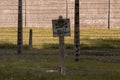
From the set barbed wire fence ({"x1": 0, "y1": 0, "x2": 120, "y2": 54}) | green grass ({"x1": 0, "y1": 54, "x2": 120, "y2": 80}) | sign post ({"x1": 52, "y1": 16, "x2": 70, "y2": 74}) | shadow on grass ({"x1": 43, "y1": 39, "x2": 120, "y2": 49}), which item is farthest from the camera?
barbed wire fence ({"x1": 0, "y1": 0, "x2": 120, "y2": 54})

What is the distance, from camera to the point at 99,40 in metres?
22.6

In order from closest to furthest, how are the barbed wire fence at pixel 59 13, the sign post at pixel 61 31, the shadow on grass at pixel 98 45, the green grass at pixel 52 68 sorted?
the green grass at pixel 52 68
the sign post at pixel 61 31
the shadow on grass at pixel 98 45
the barbed wire fence at pixel 59 13

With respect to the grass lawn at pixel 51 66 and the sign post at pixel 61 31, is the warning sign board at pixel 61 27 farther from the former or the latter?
the grass lawn at pixel 51 66

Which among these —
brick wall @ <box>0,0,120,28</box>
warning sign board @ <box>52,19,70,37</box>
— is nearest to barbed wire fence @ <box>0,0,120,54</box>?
brick wall @ <box>0,0,120,28</box>

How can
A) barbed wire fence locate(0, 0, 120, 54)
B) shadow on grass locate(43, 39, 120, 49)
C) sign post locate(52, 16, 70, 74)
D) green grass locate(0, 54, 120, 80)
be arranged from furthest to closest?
barbed wire fence locate(0, 0, 120, 54), shadow on grass locate(43, 39, 120, 49), sign post locate(52, 16, 70, 74), green grass locate(0, 54, 120, 80)

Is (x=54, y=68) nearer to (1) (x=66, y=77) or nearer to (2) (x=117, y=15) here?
(1) (x=66, y=77)

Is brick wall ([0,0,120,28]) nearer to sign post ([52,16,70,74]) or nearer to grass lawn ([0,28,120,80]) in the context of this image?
grass lawn ([0,28,120,80])

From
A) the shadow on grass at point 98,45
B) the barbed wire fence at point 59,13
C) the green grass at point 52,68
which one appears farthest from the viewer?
the barbed wire fence at point 59,13

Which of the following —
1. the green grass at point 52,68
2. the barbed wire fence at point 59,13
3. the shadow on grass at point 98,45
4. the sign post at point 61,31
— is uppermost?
the barbed wire fence at point 59,13

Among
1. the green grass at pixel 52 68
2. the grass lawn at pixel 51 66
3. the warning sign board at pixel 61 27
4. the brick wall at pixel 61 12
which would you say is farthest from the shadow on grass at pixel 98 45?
the brick wall at pixel 61 12

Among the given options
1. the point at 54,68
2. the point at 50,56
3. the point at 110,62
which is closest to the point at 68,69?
the point at 54,68

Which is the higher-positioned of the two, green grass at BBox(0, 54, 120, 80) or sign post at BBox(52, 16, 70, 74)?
sign post at BBox(52, 16, 70, 74)

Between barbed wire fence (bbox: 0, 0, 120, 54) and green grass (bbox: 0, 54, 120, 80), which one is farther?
barbed wire fence (bbox: 0, 0, 120, 54)

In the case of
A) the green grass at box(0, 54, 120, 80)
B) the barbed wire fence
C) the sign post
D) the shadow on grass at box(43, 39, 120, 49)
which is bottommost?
the green grass at box(0, 54, 120, 80)
